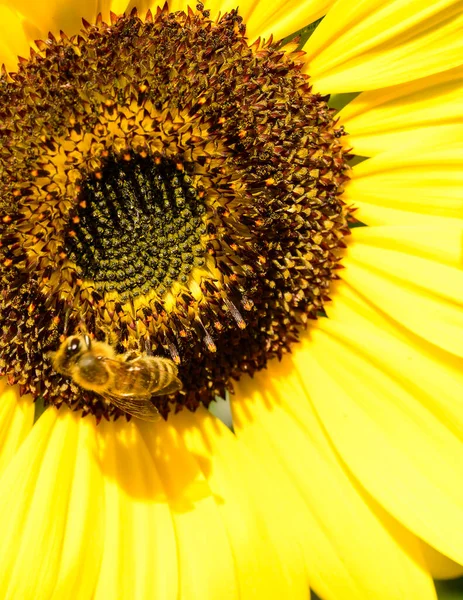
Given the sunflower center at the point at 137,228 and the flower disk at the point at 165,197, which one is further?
the sunflower center at the point at 137,228

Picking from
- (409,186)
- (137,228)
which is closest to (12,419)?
(137,228)

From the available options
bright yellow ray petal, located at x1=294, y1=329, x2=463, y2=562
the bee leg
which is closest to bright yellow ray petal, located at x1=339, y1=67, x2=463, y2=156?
bright yellow ray petal, located at x1=294, y1=329, x2=463, y2=562

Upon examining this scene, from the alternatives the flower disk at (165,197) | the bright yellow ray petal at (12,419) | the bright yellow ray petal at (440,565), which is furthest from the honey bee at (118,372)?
the bright yellow ray petal at (440,565)

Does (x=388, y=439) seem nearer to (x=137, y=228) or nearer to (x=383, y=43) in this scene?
(x=137, y=228)

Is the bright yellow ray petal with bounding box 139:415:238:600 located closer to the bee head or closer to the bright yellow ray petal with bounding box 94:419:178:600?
the bright yellow ray petal with bounding box 94:419:178:600

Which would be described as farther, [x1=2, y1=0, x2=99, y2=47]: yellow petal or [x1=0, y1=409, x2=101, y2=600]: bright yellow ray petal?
[x1=0, y1=409, x2=101, y2=600]: bright yellow ray petal

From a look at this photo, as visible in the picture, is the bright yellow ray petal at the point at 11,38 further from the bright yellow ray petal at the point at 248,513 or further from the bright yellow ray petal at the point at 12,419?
the bright yellow ray petal at the point at 248,513
